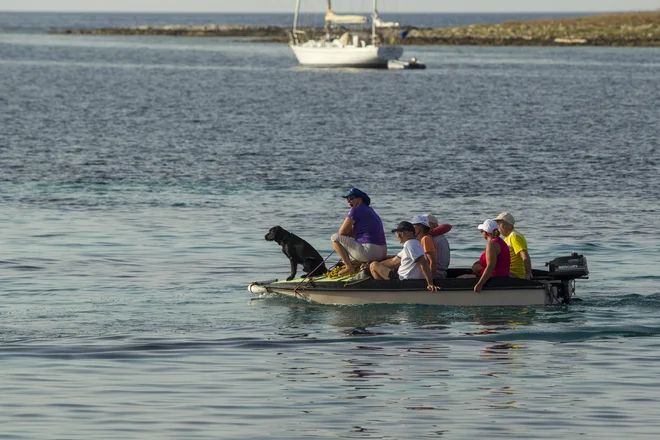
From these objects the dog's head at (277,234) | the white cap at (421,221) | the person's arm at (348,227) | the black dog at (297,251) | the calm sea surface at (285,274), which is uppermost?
the white cap at (421,221)

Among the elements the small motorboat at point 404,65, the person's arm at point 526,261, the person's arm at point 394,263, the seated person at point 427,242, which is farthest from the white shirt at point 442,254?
the small motorboat at point 404,65

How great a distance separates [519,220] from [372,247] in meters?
10.5

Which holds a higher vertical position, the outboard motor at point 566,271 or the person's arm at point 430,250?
the person's arm at point 430,250

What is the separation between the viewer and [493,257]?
20.4 m

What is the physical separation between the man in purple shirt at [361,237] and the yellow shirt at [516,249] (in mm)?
2117

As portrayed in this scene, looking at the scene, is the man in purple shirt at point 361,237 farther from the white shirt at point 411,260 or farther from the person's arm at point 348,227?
the white shirt at point 411,260

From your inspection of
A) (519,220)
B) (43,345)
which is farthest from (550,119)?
(43,345)

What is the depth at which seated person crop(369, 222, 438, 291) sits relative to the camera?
20.6 metres

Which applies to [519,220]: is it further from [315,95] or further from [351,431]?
[315,95]

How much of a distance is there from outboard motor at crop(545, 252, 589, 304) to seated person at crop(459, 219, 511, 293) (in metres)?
0.83

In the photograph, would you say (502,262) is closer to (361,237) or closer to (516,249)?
(516,249)

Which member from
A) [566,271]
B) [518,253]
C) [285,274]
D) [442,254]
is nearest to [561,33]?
[285,274]

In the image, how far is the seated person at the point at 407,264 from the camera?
67.5 ft

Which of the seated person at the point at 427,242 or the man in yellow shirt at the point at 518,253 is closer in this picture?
the seated person at the point at 427,242
